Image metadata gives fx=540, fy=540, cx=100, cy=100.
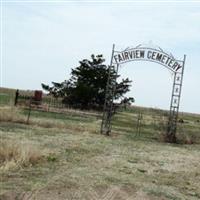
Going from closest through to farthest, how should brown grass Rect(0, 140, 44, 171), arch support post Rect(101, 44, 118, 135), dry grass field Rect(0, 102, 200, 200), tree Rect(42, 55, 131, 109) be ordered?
dry grass field Rect(0, 102, 200, 200) → brown grass Rect(0, 140, 44, 171) → arch support post Rect(101, 44, 118, 135) → tree Rect(42, 55, 131, 109)

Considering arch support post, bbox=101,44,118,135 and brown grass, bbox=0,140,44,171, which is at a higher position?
arch support post, bbox=101,44,118,135

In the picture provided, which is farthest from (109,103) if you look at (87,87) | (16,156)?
(87,87)

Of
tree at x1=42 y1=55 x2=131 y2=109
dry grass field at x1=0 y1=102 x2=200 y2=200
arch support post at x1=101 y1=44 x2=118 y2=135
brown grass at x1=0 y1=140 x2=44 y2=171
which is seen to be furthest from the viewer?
tree at x1=42 y1=55 x2=131 y2=109

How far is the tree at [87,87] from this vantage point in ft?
173

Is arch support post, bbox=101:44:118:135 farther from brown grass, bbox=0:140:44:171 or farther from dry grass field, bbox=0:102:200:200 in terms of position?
brown grass, bbox=0:140:44:171

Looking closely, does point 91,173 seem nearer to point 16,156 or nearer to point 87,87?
point 16,156

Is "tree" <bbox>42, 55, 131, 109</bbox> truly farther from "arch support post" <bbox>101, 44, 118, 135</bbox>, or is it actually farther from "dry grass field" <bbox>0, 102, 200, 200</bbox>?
"dry grass field" <bbox>0, 102, 200, 200</bbox>

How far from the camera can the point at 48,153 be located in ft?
44.0

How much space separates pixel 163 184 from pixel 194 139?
14.2m

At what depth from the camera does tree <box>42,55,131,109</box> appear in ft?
173

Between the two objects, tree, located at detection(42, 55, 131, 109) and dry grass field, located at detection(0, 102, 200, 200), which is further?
tree, located at detection(42, 55, 131, 109)

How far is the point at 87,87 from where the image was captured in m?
52.6

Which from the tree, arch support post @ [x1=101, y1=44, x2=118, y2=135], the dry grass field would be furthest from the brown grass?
the tree

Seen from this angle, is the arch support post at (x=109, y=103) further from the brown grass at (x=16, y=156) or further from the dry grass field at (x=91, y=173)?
the brown grass at (x=16, y=156)
